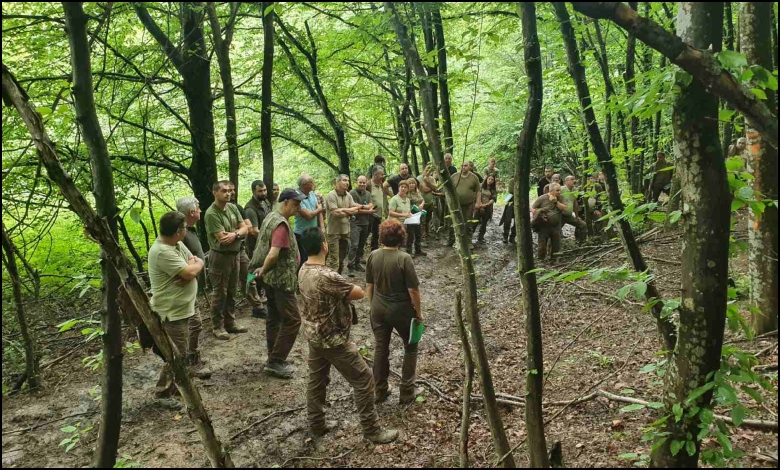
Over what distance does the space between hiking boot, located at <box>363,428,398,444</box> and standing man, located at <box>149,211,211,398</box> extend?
214cm

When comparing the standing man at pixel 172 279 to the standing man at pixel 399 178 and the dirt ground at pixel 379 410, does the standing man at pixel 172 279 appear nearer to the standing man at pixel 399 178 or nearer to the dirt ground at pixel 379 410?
the dirt ground at pixel 379 410

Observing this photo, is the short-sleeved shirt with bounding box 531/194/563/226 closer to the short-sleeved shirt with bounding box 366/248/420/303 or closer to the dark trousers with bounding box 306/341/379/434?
the short-sleeved shirt with bounding box 366/248/420/303

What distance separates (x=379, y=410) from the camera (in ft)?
17.7

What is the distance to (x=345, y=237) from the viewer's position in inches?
380

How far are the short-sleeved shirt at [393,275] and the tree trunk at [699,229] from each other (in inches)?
113

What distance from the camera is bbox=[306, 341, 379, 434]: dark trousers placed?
4.61 meters

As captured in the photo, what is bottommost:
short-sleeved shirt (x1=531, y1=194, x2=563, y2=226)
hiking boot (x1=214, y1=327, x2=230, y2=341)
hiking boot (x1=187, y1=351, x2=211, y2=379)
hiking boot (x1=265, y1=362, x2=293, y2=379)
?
hiking boot (x1=265, y1=362, x2=293, y2=379)

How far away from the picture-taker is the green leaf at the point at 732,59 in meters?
2.04

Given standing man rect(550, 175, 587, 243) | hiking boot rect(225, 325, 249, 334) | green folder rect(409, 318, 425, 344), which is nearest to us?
green folder rect(409, 318, 425, 344)

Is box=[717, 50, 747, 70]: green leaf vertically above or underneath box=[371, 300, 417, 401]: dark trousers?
above

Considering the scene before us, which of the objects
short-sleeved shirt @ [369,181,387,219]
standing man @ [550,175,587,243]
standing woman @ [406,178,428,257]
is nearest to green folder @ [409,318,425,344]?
short-sleeved shirt @ [369,181,387,219]

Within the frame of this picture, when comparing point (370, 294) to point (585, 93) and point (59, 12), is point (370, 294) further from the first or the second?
point (59, 12)

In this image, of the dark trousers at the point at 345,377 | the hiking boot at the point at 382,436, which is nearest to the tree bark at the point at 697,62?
the dark trousers at the point at 345,377

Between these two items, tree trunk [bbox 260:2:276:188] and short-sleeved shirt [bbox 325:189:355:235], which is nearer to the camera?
tree trunk [bbox 260:2:276:188]
